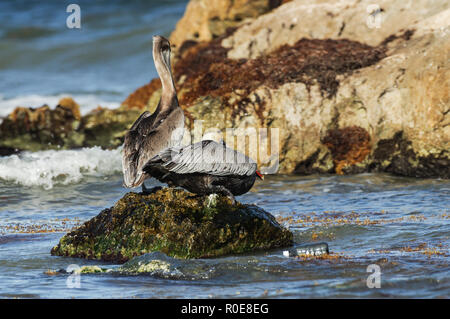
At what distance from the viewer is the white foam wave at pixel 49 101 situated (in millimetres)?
24766

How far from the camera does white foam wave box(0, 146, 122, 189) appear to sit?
42.9 feet

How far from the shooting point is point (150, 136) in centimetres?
825

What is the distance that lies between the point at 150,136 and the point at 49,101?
18070 millimetres

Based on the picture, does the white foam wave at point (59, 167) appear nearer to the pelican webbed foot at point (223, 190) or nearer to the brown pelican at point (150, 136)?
the brown pelican at point (150, 136)

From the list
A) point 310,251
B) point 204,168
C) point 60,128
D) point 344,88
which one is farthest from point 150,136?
point 60,128

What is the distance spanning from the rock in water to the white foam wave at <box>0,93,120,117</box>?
1746 centimetres

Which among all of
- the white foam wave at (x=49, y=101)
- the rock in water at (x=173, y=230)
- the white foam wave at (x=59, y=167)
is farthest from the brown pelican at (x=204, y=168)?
the white foam wave at (x=49, y=101)

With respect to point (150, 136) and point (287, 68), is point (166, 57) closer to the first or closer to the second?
point (150, 136)

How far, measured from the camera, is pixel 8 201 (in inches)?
449

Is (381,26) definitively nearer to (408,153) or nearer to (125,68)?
(408,153)

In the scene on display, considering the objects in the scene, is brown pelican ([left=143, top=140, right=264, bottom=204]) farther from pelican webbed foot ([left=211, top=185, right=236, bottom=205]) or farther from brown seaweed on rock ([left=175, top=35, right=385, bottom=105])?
brown seaweed on rock ([left=175, top=35, right=385, bottom=105])

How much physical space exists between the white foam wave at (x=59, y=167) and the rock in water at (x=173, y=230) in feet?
18.2

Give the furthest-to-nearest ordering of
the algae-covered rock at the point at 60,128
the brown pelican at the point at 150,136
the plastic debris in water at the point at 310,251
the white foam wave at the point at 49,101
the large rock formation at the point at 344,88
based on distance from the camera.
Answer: the white foam wave at the point at 49,101
the algae-covered rock at the point at 60,128
the large rock formation at the point at 344,88
the brown pelican at the point at 150,136
the plastic debris in water at the point at 310,251

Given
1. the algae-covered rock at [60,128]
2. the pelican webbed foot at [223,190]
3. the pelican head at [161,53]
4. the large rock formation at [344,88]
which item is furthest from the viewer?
the algae-covered rock at [60,128]
